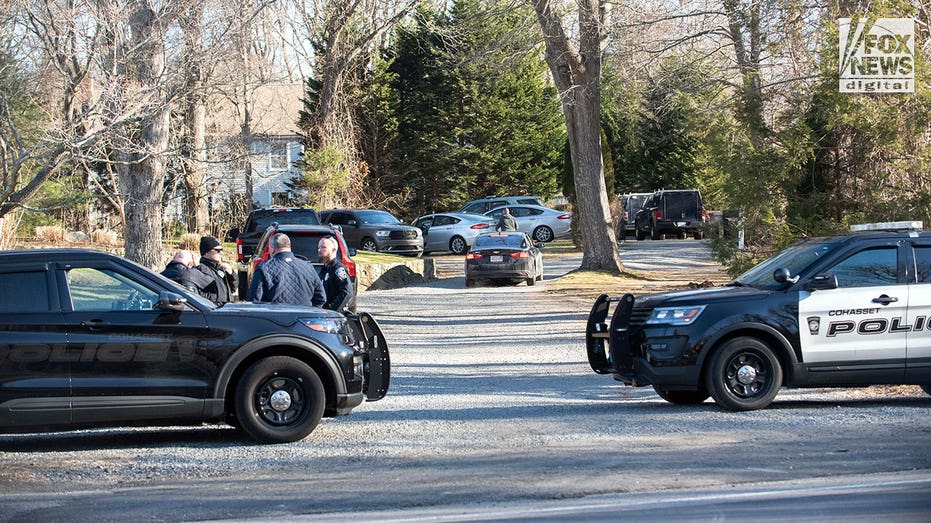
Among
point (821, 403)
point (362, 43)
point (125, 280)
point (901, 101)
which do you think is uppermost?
point (362, 43)

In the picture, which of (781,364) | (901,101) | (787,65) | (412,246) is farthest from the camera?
(412,246)

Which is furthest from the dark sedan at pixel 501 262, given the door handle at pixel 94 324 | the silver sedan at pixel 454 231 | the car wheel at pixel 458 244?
the door handle at pixel 94 324

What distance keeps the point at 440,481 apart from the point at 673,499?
171cm

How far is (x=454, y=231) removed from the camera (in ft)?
132

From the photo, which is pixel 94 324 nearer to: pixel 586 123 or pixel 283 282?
pixel 283 282

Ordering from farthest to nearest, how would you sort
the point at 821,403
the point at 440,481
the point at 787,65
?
the point at 787,65 < the point at 821,403 < the point at 440,481

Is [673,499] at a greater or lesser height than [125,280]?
lesser

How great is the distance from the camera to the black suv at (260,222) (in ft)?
78.3

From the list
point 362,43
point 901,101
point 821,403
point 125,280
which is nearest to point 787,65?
point 901,101

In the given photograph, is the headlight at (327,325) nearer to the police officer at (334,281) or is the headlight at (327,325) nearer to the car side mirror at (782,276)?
the police officer at (334,281)

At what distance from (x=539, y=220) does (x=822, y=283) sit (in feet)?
106

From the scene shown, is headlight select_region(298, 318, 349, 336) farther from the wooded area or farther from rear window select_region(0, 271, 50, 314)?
the wooded area

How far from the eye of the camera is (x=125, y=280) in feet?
29.4

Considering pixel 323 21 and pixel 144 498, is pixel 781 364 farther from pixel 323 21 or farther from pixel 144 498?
pixel 323 21
